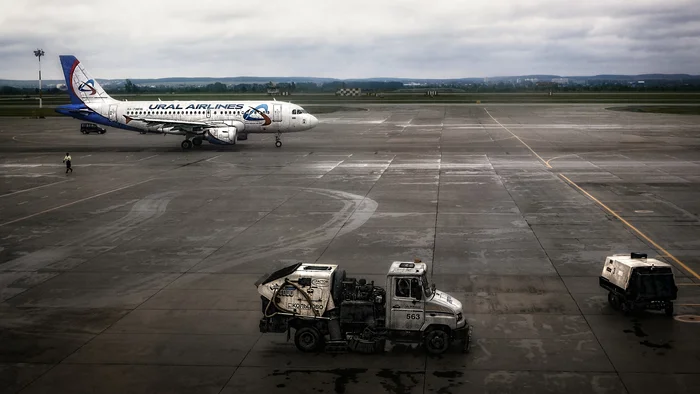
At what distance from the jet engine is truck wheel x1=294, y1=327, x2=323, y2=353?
170ft

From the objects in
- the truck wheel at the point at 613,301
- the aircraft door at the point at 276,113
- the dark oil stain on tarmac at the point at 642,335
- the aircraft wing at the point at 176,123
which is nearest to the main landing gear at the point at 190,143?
the aircraft wing at the point at 176,123

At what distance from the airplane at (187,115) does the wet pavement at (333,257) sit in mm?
4868

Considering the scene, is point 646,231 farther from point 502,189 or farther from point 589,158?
point 589,158

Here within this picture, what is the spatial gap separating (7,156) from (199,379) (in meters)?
60.1

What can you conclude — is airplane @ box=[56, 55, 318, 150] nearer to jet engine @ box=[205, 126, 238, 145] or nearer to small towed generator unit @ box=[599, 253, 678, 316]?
jet engine @ box=[205, 126, 238, 145]

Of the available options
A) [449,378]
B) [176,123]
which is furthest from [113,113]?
[449,378]

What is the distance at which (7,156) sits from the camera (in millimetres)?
68625

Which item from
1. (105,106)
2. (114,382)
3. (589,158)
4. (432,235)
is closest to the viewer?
(114,382)

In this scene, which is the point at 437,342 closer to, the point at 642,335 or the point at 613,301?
the point at 642,335

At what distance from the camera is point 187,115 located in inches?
2854

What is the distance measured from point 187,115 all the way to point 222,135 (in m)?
5.67

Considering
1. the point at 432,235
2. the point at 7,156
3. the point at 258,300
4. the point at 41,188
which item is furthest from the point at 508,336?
the point at 7,156

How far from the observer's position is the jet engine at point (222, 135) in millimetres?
69438

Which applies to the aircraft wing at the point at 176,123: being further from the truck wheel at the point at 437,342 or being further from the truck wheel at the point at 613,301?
the truck wheel at the point at 437,342
